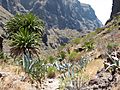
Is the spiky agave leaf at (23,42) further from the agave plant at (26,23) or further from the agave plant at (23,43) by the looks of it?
the agave plant at (26,23)

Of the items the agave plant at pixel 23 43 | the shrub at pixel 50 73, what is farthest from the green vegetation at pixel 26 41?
the shrub at pixel 50 73

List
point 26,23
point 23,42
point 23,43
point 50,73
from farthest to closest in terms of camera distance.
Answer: point 26,23 < point 23,43 < point 23,42 < point 50,73

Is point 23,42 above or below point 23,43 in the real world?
above

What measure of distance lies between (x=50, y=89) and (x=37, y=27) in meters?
43.9

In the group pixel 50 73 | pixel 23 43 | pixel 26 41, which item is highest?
pixel 26 41

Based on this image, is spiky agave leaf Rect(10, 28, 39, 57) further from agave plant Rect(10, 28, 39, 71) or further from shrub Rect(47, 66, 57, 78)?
shrub Rect(47, 66, 57, 78)

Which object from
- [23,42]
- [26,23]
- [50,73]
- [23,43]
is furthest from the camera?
[26,23]

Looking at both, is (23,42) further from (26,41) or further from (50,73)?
(50,73)

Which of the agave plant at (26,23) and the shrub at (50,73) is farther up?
the agave plant at (26,23)

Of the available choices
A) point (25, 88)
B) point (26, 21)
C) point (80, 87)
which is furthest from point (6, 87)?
point (26, 21)

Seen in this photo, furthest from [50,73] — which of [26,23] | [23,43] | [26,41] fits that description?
[26,23]

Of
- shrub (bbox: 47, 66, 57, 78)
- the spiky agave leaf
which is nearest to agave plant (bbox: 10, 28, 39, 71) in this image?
the spiky agave leaf

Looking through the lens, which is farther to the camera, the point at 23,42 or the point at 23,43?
the point at 23,43

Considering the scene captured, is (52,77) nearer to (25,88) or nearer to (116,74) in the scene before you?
(25,88)
